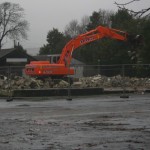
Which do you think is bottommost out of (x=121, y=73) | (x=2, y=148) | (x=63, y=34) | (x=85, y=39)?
(x=2, y=148)

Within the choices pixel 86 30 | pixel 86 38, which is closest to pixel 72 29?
pixel 86 30

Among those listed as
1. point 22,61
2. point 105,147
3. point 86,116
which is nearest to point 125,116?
point 86,116

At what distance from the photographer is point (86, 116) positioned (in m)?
14.6

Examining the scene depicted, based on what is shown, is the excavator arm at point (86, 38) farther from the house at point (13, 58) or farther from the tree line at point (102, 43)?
the house at point (13, 58)

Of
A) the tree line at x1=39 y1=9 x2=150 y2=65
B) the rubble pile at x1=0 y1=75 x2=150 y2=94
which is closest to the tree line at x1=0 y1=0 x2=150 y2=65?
the tree line at x1=39 y1=9 x2=150 y2=65

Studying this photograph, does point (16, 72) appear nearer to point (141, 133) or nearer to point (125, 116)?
point (125, 116)

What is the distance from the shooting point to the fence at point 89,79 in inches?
1031

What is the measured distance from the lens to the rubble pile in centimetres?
2732

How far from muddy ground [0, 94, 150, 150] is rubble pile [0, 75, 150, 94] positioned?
10615 mm

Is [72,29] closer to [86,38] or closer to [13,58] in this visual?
[13,58]

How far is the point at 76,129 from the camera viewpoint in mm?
11578

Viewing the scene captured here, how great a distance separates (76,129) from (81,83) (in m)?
17.6

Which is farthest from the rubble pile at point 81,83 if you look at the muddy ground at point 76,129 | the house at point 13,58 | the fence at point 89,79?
the house at point 13,58

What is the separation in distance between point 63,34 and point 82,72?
97.4 meters
